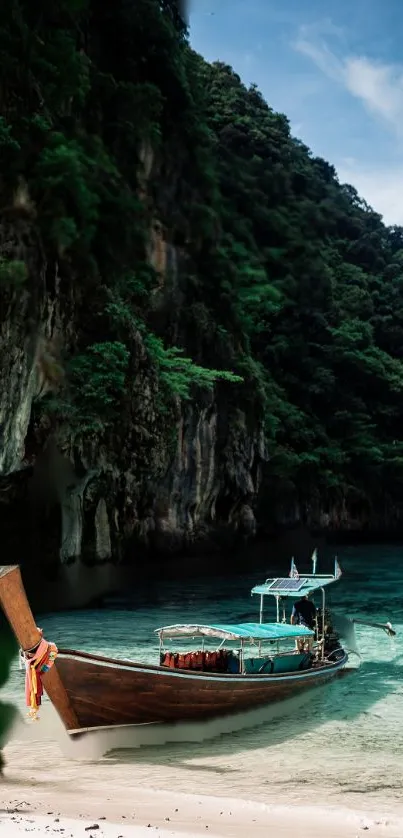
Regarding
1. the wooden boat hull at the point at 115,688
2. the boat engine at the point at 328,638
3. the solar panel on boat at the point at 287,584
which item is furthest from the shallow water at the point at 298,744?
Result: the solar panel on boat at the point at 287,584

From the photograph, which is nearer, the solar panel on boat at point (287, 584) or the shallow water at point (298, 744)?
the shallow water at point (298, 744)

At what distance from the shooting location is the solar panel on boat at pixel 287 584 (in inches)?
521

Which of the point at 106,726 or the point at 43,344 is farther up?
the point at 43,344

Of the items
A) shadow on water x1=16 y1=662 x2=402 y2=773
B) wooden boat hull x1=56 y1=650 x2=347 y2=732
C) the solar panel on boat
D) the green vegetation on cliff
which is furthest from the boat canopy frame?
the green vegetation on cliff

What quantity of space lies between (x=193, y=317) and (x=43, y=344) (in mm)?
13640

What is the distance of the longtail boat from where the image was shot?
7.66 meters

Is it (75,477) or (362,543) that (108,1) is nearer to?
(75,477)

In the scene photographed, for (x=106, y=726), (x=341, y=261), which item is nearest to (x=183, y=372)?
(x=106, y=726)

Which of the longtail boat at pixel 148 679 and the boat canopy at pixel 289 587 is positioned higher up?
the boat canopy at pixel 289 587

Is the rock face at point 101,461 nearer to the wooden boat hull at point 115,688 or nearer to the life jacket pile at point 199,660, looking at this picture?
the life jacket pile at point 199,660

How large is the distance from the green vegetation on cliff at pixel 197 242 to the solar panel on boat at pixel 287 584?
31.7 ft

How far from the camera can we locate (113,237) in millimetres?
25031

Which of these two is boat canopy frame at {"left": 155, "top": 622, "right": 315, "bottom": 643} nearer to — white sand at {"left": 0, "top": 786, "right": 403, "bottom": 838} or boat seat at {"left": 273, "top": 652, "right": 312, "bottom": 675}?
boat seat at {"left": 273, "top": 652, "right": 312, "bottom": 675}

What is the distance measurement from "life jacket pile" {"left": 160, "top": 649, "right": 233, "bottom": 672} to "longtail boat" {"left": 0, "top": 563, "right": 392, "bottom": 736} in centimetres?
1
